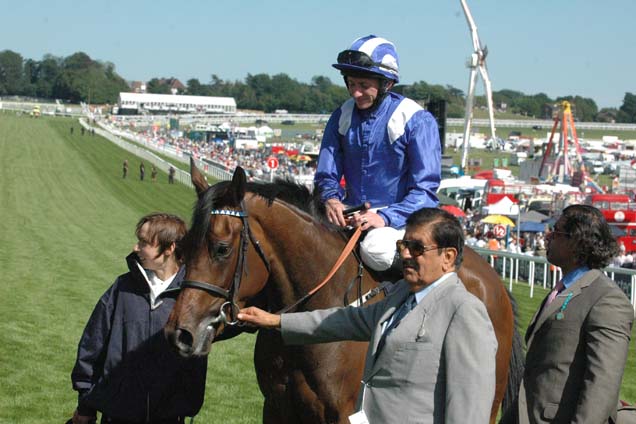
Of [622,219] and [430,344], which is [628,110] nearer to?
[622,219]

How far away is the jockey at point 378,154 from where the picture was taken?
416cm

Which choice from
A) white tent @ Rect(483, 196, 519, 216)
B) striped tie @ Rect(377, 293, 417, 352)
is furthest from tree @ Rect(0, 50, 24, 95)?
striped tie @ Rect(377, 293, 417, 352)

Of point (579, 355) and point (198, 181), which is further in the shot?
point (198, 181)

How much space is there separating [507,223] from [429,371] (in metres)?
19.3

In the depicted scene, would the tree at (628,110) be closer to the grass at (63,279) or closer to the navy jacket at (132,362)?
the grass at (63,279)

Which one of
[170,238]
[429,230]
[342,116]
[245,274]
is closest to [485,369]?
[429,230]

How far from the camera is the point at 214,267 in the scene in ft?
11.5

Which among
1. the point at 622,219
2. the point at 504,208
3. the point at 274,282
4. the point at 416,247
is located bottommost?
the point at 504,208

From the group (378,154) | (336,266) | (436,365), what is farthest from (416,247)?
(378,154)

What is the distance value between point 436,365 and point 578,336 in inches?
41.6

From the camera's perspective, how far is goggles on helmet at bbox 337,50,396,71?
165 inches

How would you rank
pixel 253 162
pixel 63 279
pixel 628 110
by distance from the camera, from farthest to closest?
pixel 628 110, pixel 253 162, pixel 63 279

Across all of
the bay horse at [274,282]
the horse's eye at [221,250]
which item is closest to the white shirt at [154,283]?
the bay horse at [274,282]

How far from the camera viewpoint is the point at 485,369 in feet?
8.64
